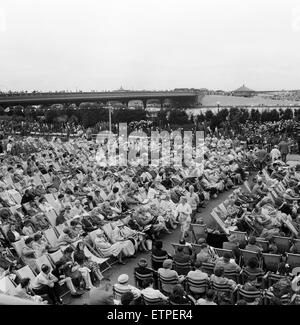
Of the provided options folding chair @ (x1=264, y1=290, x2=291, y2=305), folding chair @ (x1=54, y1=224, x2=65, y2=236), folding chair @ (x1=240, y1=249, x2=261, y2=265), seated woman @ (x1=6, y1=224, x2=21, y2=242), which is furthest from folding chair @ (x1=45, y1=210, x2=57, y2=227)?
folding chair @ (x1=264, y1=290, x2=291, y2=305)

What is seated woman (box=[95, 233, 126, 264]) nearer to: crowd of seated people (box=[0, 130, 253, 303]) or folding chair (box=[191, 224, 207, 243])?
crowd of seated people (box=[0, 130, 253, 303])

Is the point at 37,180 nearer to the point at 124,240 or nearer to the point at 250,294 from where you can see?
the point at 124,240

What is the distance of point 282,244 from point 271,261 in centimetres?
114

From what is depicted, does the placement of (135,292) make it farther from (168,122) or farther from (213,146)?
(168,122)

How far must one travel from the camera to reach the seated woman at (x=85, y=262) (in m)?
7.83

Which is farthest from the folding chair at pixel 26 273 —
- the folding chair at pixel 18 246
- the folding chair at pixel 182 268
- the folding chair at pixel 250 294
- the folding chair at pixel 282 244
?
the folding chair at pixel 282 244

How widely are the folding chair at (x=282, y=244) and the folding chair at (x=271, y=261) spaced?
1084mm

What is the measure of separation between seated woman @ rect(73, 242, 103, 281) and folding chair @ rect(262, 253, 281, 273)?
3109 mm

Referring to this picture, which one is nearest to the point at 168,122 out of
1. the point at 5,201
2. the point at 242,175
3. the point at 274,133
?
the point at 274,133

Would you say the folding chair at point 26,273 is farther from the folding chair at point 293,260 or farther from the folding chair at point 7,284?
the folding chair at point 293,260

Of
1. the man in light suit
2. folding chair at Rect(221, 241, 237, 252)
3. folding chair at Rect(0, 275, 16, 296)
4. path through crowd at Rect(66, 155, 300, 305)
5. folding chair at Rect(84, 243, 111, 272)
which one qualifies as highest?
the man in light suit

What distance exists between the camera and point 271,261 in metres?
7.34

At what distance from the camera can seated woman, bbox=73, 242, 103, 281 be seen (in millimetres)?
7828
